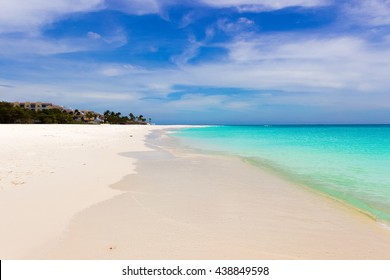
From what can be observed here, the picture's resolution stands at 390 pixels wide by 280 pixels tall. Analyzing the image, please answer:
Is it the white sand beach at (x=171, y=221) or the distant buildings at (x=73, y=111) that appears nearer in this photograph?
the white sand beach at (x=171, y=221)

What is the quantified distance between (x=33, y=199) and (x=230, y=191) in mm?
4678

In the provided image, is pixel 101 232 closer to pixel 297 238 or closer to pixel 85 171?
pixel 297 238

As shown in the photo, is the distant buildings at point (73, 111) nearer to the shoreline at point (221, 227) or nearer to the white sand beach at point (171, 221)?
the white sand beach at point (171, 221)

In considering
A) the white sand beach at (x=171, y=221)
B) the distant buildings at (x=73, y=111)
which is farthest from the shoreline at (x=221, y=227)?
the distant buildings at (x=73, y=111)

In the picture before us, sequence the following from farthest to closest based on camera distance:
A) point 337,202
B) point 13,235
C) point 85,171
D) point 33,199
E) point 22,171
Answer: point 85,171, point 22,171, point 337,202, point 33,199, point 13,235

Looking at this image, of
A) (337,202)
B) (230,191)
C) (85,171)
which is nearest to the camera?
(337,202)

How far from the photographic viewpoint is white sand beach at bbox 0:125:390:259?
13.2 feet

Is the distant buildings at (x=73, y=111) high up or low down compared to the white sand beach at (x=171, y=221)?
up

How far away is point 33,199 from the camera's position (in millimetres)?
6074

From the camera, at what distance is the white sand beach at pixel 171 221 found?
4012 millimetres

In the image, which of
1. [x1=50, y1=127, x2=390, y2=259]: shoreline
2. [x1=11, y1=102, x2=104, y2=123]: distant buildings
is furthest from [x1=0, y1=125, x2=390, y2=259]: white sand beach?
[x1=11, y1=102, x2=104, y2=123]: distant buildings

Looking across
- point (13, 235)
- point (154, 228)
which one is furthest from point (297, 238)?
point (13, 235)

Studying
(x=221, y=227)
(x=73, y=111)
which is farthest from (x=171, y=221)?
(x=73, y=111)

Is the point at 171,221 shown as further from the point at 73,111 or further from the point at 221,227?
the point at 73,111
